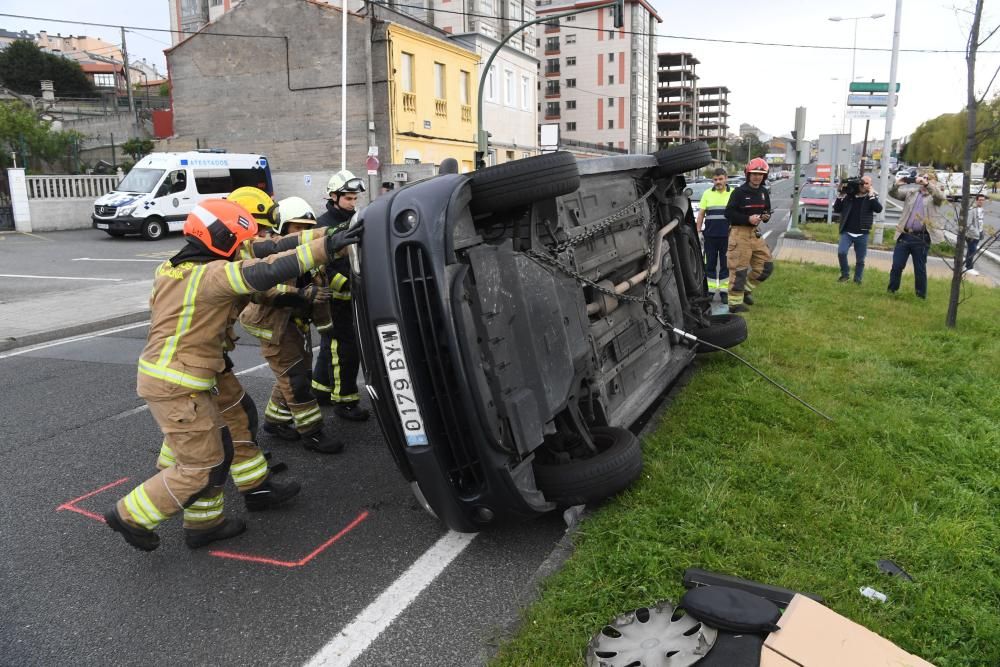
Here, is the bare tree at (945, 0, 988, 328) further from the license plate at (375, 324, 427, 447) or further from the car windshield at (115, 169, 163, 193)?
the car windshield at (115, 169, 163, 193)

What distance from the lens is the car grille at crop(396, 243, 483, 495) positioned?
9.96ft

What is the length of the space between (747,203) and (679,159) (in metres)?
3.24

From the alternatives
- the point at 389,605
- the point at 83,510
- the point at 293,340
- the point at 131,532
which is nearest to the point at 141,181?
the point at 293,340

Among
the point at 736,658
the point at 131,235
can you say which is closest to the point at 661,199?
the point at 736,658

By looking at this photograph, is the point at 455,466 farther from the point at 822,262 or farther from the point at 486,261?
the point at 822,262

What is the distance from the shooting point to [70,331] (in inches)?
350

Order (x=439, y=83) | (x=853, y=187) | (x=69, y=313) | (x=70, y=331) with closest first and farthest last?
(x=70, y=331)
(x=69, y=313)
(x=853, y=187)
(x=439, y=83)

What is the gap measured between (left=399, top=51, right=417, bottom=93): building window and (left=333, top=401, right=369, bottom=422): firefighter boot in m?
24.2

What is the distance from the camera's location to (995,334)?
7492mm

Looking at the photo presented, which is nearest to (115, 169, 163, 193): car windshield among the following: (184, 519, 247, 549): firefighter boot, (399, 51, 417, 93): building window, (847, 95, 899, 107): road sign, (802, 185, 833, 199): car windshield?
(399, 51, 417, 93): building window

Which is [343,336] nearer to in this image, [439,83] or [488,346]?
[488,346]

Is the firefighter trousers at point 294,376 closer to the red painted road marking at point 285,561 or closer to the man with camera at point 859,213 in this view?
the red painted road marking at point 285,561

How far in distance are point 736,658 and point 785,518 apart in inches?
49.1

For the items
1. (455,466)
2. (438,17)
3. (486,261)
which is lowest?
(455,466)
